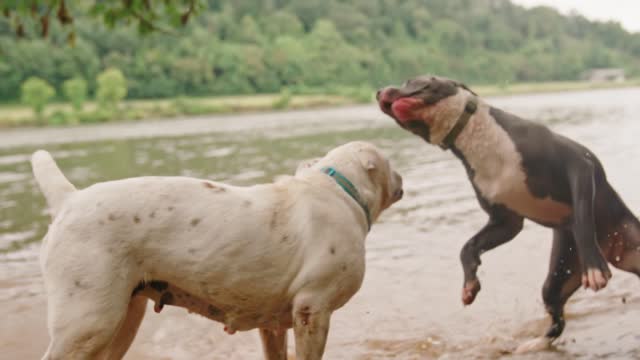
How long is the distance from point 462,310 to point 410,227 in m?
3.86

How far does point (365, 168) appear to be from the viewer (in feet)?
13.1

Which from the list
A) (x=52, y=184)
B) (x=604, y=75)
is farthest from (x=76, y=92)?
(x=604, y=75)

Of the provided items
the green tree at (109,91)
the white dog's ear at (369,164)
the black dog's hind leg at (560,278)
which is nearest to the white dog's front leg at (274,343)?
the white dog's ear at (369,164)

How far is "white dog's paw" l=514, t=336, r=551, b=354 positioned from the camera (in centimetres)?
528

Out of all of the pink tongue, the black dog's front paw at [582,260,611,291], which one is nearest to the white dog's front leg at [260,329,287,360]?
the pink tongue

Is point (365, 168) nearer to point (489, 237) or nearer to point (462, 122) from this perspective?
point (462, 122)

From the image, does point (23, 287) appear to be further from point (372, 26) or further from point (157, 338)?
point (372, 26)

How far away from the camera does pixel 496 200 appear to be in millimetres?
4852

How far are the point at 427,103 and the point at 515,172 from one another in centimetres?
73

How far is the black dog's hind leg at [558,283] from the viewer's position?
530 centimetres

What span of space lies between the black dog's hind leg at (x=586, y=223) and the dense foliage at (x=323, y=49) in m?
56.5

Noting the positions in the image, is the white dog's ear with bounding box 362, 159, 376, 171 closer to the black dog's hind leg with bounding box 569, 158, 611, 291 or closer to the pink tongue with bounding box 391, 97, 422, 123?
the pink tongue with bounding box 391, 97, 422, 123

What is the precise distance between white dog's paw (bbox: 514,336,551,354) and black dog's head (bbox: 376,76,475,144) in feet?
5.60

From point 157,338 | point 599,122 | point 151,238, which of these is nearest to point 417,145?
point 599,122
